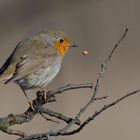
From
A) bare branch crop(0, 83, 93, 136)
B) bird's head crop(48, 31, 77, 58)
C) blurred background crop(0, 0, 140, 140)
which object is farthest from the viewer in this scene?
blurred background crop(0, 0, 140, 140)

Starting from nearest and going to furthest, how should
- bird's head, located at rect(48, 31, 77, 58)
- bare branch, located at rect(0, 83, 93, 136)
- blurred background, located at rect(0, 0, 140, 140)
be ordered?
bare branch, located at rect(0, 83, 93, 136) < bird's head, located at rect(48, 31, 77, 58) < blurred background, located at rect(0, 0, 140, 140)

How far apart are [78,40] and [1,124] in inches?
236

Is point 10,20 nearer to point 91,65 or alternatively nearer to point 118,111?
point 91,65

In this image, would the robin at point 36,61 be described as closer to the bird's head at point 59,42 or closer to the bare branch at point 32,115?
the bird's head at point 59,42

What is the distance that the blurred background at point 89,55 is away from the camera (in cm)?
714

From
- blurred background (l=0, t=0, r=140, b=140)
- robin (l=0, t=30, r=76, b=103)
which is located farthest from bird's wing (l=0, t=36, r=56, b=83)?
blurred background (l=0, t=0, r=140, b=140)

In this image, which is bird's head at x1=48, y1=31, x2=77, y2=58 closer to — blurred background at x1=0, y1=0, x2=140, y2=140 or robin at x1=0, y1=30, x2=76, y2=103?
robin at x1=0, y1=30, x2=76, y2=103

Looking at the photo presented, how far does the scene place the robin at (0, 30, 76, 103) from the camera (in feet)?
15.0

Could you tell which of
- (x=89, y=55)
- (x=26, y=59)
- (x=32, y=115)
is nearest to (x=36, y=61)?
(x=26, y=59)

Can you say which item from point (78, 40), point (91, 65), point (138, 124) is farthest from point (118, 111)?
point (78, 40)

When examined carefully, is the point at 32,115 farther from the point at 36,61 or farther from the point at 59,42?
the point at 59,42

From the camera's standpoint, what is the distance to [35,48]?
4859 millimetres

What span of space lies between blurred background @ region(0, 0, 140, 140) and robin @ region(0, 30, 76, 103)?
1.46 metres

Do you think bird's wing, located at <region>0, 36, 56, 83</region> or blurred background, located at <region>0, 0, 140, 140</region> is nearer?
bird's wing, located at <region>0, 36, 56, 83</region>
